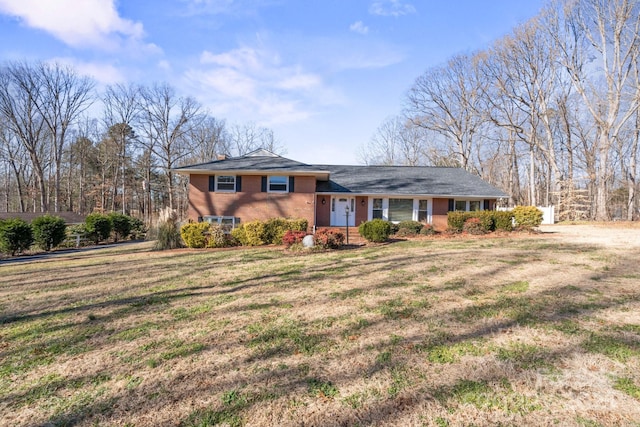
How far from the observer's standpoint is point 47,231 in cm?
1423

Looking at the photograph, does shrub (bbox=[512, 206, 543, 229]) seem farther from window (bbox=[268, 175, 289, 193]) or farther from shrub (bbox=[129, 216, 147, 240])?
shrub (bbox=[129, 216, 147, 240])

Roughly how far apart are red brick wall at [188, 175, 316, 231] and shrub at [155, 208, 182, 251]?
312cm

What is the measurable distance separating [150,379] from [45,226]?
15.9 m

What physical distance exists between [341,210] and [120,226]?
13.4 meters

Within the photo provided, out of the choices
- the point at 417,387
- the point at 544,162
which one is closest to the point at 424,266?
the point at 417,387

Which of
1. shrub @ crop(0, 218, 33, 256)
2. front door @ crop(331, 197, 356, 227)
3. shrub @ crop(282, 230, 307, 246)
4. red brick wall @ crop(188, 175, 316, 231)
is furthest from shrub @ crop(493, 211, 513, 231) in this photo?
shrub @ crop(0, 218, 33, 256)

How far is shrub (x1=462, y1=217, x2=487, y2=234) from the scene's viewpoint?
1400 cm

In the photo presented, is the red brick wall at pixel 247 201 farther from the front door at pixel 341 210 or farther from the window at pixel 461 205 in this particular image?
the window at pixel 461 205

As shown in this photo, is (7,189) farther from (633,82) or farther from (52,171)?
(633,82)

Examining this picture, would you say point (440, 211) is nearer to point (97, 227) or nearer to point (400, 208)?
point (400, 208)

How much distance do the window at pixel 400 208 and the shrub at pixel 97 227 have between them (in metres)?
16.3

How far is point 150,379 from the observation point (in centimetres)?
291

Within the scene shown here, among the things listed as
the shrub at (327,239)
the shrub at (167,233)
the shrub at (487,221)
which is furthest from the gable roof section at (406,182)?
the shrub at (167,233)

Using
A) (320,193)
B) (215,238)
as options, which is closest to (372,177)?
(320,193)
